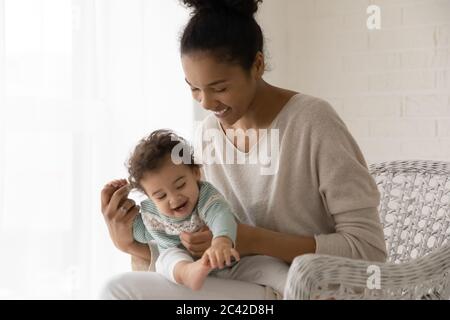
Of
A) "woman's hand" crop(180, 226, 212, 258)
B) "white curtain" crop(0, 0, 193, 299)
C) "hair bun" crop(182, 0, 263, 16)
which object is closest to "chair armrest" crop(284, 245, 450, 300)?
"woman's hand" crop(180, 226, 212, 258)

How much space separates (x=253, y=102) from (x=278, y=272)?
416 mm

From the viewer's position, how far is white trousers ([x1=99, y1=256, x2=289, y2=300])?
1.52 meters

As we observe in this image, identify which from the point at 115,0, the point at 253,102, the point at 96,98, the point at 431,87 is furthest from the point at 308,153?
the point at 431,87

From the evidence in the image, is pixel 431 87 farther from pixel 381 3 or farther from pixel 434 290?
pixel 434 290

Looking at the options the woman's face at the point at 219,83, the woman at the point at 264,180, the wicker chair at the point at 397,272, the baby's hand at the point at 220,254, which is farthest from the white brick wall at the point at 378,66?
the baby's hand at the point at 220,254

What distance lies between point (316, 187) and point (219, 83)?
325 mm

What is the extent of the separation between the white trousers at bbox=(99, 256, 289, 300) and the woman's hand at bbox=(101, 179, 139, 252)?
6.7 inches

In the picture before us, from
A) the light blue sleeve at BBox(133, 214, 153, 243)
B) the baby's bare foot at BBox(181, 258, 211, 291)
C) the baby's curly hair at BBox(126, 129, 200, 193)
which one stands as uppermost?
the baby's curly hair at BBox(126, 129, 200, 193)

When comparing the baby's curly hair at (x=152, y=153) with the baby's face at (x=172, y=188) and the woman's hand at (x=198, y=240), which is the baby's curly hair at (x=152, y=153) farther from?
the woman's hand at (x=198, y=240)

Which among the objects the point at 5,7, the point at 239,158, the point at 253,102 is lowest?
the point at 239,158

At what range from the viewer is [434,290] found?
1.57 m

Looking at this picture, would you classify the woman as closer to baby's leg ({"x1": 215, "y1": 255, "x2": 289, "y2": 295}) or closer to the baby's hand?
baby's leg ({"x1": 215, "y1": 255, "x2": 289, "y2": 295})

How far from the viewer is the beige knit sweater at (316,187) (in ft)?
5.27

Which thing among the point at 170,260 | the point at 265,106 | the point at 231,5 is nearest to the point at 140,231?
the point at 170,260
